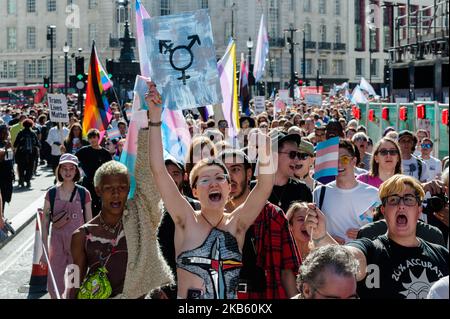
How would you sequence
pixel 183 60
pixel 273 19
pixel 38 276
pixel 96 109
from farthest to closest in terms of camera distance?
pixel 273 19 < pixel 96 109 < pixel 38 276 < pixel 183 60

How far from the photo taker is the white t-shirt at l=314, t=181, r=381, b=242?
5.71 meters

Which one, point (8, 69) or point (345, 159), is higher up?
point (8, 69)

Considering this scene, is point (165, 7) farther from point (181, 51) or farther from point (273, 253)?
point (273, 253)

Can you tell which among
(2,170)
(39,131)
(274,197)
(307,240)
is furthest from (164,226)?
(39,131)

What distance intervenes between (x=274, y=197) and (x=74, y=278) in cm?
154

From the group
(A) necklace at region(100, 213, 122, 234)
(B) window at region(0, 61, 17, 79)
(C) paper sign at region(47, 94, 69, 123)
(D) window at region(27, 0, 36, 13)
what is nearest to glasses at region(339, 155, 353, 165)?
(A) necklace at region(100, 213, 122, 234)

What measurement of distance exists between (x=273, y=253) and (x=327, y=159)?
189 centimetres

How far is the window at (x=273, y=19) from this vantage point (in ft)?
258

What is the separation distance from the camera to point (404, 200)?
416 centimetres

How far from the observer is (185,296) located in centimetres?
392

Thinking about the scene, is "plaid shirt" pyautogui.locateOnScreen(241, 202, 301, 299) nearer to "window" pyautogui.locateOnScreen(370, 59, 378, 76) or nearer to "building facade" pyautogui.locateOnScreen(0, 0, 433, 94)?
"building facade" pyautogui.locateOnScreen(0, 0, 433, 94)

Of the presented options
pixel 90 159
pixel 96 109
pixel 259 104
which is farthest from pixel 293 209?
pixel 259 104

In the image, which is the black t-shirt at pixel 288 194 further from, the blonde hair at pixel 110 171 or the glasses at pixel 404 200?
the glasses at pixel 404 200

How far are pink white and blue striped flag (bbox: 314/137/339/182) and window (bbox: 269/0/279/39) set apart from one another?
73.4m
